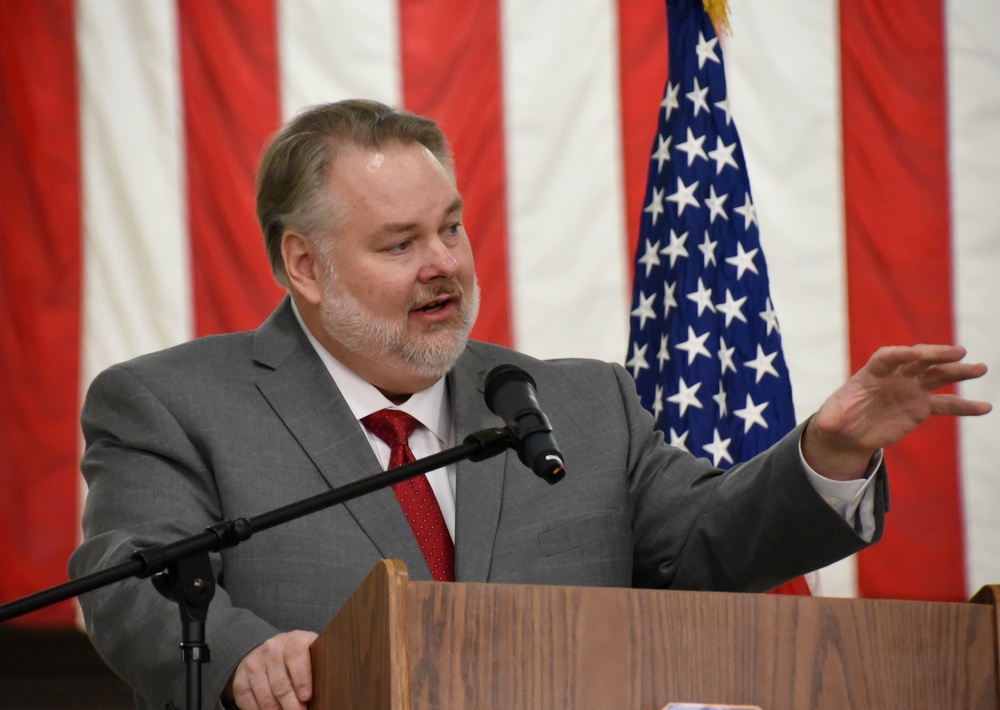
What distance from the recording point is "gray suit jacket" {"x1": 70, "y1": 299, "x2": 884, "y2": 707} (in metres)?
2.00

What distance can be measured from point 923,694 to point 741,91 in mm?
2854

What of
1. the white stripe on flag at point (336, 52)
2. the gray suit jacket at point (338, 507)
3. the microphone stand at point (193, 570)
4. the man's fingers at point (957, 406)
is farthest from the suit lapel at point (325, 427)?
the white stripe on flag at point (336, 52)

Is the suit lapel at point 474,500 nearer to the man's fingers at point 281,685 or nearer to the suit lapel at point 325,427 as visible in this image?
the suit lapel at point 325,427

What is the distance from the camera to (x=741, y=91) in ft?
13.2

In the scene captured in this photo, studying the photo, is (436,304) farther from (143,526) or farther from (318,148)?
(143,526)

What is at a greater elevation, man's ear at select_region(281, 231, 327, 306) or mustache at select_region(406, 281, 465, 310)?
man's ear at select_region(281, 231, 327, 306)

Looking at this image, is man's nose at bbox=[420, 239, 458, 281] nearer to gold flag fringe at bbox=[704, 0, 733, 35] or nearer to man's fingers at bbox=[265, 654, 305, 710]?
man's fingers at bbox=[265, 654, 305, 710]

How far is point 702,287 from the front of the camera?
326 centimetres

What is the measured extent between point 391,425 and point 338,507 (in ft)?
0.81

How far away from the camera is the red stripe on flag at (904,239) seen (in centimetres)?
382

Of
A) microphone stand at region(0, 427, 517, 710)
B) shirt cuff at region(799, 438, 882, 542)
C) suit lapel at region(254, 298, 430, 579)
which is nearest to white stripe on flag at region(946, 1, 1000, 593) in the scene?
shirt cuff at region(799, 438, 882, 542)

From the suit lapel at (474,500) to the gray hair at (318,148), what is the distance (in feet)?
1.47

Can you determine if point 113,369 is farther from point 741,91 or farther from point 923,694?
point 741,91

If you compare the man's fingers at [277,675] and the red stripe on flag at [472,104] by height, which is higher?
the red stripe on flag at [472,104]
